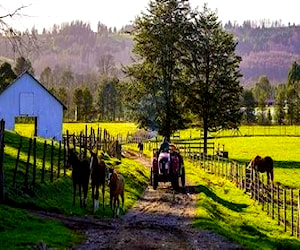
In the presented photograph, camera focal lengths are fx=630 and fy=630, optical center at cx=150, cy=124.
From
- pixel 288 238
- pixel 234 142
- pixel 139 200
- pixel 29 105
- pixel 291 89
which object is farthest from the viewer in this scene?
pixel 291 89

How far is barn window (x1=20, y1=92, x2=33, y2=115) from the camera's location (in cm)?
5219

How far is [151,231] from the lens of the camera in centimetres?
1762

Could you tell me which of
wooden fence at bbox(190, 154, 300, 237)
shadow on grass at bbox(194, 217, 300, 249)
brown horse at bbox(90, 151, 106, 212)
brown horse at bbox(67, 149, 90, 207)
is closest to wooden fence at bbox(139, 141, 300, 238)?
wooden fence at bbox(190, 154, 300, 237)

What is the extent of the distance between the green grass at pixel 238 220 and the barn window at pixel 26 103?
20.8m

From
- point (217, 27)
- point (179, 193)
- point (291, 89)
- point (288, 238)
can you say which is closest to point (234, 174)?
point (179, 193)

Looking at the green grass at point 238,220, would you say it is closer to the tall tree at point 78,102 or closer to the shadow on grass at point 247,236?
the shadow on grass at point 247,236

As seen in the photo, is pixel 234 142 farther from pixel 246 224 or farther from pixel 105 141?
pixel 246 224

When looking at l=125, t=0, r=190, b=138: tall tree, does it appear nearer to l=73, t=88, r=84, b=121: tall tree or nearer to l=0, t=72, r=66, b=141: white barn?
l=0, t=72, r=66, b=141: white barn

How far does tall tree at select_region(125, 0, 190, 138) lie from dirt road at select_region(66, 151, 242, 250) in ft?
106

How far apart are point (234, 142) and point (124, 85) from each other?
3518cm

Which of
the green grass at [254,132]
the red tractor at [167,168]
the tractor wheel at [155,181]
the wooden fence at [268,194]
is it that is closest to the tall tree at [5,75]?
the green grass at [254,132]

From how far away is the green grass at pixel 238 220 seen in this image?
768 inches

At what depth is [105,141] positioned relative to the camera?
47250mm

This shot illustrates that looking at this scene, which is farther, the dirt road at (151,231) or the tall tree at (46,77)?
the tall tree at (46,77)
